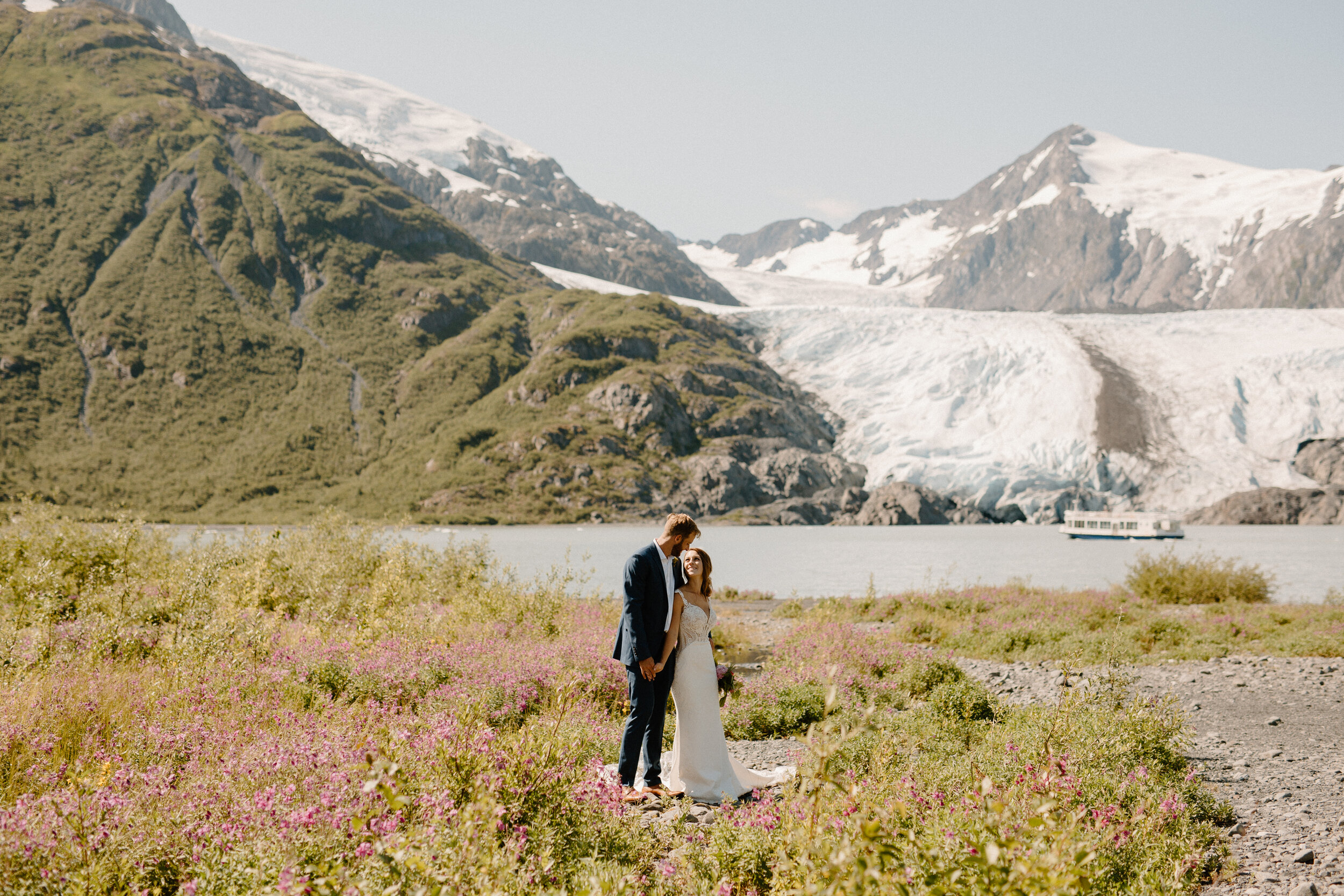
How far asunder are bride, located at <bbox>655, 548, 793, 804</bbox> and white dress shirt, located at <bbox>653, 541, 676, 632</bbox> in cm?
3

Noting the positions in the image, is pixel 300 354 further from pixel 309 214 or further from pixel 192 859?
pixel 192 859

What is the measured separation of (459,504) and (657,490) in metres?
21.8

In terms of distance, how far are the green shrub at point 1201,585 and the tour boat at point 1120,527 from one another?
37.4m

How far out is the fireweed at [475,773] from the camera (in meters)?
3.46

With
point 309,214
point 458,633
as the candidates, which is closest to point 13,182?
point 309,214

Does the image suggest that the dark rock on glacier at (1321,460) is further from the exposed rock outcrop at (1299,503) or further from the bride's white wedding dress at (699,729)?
the bride's white wedding dress at (699,729)

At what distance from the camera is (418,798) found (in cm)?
482

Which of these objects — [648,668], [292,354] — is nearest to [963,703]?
[648,668]

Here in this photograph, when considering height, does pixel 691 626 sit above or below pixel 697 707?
above

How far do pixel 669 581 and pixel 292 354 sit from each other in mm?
115214

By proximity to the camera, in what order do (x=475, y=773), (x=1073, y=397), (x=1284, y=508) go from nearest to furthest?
(x=475, y=773)
(x=1284, y=508)
(x=1073, y=397)

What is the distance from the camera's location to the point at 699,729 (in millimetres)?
6930

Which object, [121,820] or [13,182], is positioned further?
[13,182]

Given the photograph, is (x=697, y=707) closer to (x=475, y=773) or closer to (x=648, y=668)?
(x=648, y=668)
